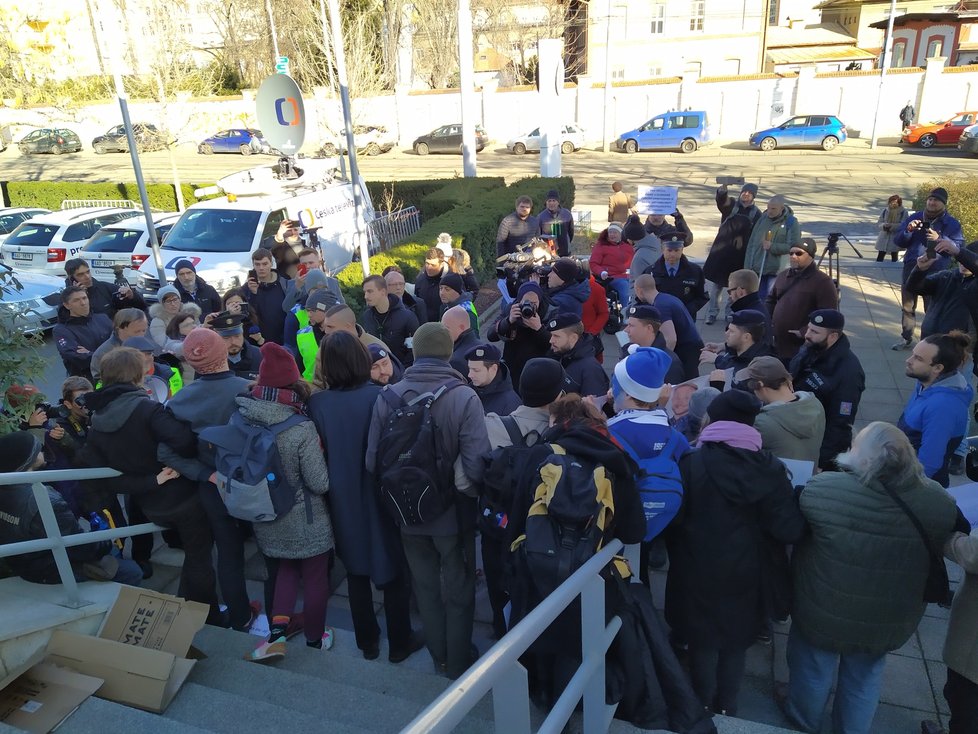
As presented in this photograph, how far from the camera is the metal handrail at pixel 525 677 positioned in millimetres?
1545

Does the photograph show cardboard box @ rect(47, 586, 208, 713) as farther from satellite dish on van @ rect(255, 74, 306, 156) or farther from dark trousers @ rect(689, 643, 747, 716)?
satellite dish on van @ rect(255, 74, 306, 156)

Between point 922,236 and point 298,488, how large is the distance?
792 cm

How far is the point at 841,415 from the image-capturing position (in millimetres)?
4672

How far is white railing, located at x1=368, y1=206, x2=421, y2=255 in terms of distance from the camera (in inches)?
530

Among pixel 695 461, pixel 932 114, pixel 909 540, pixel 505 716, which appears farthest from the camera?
pixel 932 114

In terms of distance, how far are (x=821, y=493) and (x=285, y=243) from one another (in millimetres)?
6372

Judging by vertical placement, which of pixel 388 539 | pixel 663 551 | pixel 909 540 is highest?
pixel 909 540

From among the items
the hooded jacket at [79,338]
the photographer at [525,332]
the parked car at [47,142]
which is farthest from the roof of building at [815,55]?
the hooded jacket at [79,338]

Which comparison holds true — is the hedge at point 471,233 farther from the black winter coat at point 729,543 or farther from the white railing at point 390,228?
the black winter coat at point 729,543

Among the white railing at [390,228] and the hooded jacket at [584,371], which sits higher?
the hooded jacket at [584,371]

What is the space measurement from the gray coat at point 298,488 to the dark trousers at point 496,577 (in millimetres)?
815

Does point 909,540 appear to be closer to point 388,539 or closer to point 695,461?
point 695,461

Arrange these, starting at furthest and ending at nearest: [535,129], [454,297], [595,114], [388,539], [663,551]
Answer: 1. [595,114]
2. [535,129]
3. [454,297]
4. [663,551]
5. [388,539]

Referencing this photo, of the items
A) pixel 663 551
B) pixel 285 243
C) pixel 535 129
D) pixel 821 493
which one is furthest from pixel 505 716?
pixel 535 129
